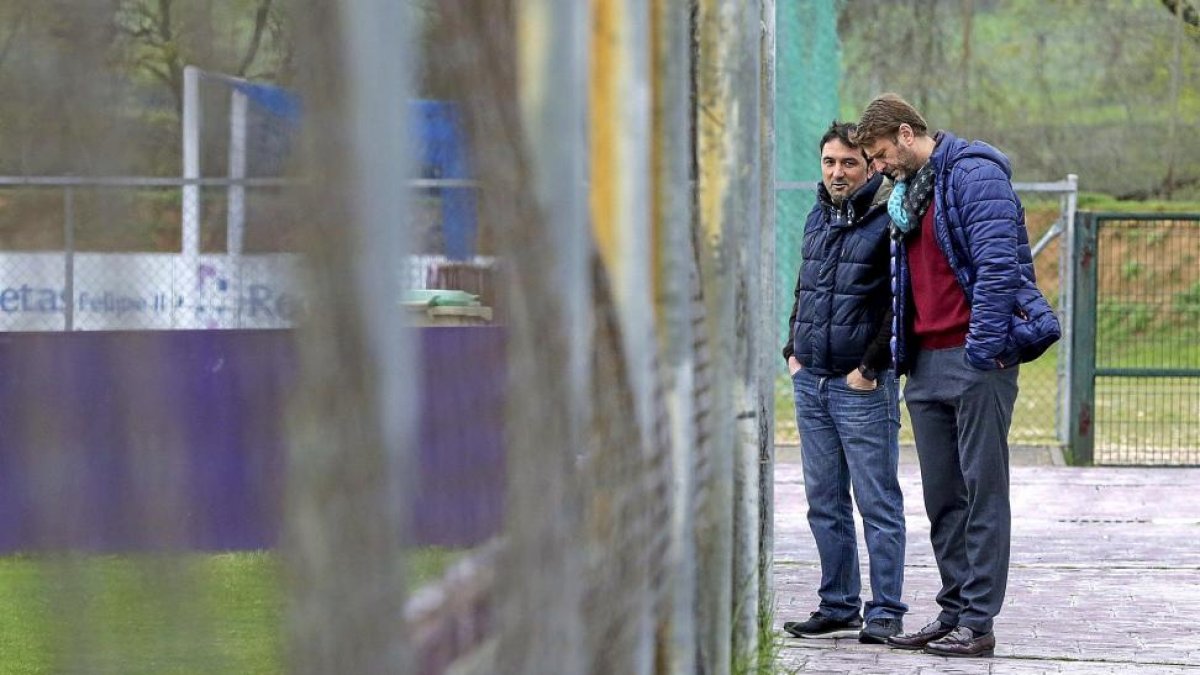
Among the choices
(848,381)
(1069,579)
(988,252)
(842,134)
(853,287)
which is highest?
(842,134)

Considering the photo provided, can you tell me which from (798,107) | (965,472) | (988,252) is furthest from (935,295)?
(798,107)

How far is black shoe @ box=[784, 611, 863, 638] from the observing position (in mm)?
6730

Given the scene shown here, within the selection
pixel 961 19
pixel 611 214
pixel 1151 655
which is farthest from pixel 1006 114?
pixel 611 214

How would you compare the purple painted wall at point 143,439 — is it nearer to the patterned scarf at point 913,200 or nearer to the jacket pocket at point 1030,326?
the jacket pocket at point 1030,326

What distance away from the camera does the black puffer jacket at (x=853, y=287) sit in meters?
6.34

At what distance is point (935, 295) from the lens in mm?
6105

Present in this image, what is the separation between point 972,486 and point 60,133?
5534 mm

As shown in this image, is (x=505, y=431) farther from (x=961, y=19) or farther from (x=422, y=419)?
(x=961, y=19)

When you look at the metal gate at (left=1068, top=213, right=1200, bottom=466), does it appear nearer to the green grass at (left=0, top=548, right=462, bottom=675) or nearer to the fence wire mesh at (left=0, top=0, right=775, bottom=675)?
the fence wire mesh at (left=0, top=0, right=775, bottom=675)

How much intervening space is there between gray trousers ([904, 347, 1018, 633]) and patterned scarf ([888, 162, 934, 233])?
43 centimetres

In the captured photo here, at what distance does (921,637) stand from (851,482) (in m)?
0.61

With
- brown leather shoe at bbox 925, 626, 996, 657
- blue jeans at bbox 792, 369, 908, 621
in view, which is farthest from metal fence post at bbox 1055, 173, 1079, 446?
brown leather shoe at bbox 925, 626, 996, 657

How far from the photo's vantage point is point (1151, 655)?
647 centimetres

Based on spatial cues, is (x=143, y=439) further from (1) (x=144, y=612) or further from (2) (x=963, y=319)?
(2) (x=963, y=319)
